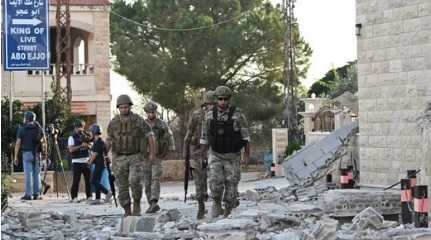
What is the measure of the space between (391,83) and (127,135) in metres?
5.10

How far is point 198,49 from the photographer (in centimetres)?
4275

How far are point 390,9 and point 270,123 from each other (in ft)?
97.4

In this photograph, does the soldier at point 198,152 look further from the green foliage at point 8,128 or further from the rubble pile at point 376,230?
the green foliage at point 8,128

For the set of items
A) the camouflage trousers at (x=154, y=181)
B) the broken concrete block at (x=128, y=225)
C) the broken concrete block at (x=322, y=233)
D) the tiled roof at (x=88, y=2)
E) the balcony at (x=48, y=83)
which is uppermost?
the tiled roof at (x=88, y=2)

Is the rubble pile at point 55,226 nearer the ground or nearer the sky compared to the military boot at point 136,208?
nearer the ground

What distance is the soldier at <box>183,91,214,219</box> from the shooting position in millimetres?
13023

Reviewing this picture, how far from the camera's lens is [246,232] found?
10000mm

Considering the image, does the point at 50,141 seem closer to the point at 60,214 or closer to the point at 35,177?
the point at 35,177

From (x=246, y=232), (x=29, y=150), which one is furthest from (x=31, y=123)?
(x=246, y=232)

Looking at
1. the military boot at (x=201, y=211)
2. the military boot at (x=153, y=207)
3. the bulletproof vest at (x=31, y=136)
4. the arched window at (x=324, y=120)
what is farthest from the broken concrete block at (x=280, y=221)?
the arched window at (x=324, y=120)

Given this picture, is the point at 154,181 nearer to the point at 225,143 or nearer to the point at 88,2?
the point at 225,143

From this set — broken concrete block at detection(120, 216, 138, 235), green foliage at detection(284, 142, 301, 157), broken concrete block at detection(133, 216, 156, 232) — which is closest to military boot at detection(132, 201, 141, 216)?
broken concrete block at detection(133, 216, 156, 232)

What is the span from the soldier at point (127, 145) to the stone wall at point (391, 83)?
4553mm

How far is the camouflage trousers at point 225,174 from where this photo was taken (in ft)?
40.2
